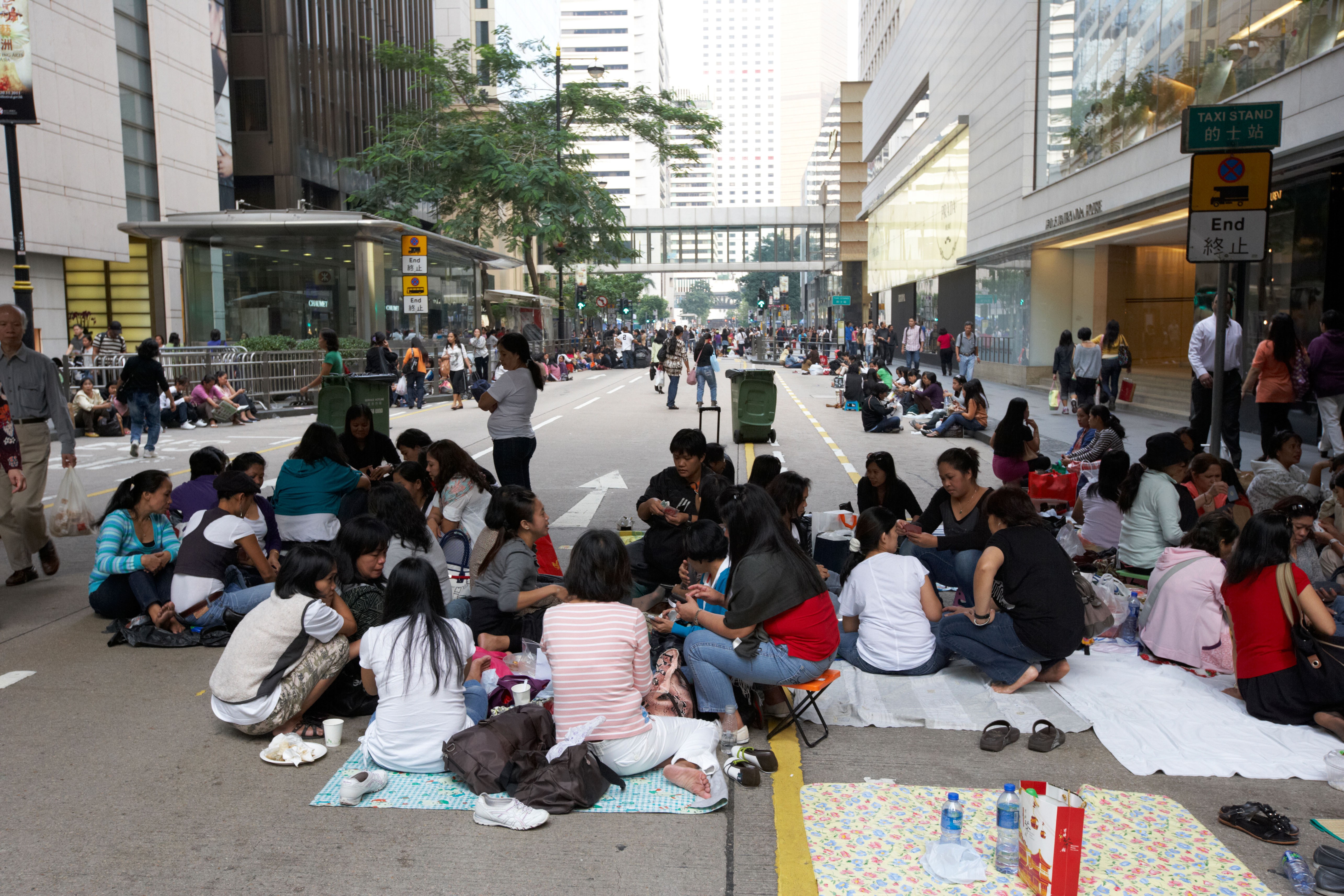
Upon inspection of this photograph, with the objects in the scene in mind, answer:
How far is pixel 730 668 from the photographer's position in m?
5.02

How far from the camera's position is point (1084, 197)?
22.4 meters

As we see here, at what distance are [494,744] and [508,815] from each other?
0.39 m

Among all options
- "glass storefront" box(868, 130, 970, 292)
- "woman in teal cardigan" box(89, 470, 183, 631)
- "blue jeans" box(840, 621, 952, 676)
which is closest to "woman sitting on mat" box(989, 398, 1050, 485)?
"blue jeans" box(840, 621, 952, 676)

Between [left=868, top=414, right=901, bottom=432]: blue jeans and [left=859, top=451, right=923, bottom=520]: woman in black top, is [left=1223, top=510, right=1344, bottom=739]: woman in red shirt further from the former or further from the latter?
[left=868, top=414, right=901, bottom=432]: blue jeans

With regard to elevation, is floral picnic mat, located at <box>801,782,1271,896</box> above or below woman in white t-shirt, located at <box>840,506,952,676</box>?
below

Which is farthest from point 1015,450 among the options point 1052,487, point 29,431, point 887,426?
point 887,426

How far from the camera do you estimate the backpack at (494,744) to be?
4441 millimetres

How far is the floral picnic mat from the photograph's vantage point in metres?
3.71

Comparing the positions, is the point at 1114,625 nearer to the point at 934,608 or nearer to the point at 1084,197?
the point at 934,608

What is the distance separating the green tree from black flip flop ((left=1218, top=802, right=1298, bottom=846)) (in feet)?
79.7

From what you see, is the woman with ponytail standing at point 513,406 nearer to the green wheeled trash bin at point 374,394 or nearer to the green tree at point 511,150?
the green wheeled trash bin at point 374,394

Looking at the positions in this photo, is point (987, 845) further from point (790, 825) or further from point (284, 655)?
point (284, 655)

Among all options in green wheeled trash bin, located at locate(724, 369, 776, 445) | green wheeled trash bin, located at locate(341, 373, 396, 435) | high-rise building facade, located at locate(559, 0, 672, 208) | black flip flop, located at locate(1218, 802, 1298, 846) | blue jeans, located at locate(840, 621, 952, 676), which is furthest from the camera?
high-rise building facade, located at locate(559, 0, 672, 208)

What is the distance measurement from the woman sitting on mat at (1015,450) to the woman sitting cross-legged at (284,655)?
20.4 feet
